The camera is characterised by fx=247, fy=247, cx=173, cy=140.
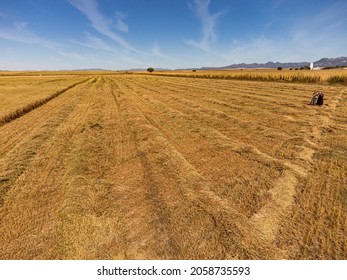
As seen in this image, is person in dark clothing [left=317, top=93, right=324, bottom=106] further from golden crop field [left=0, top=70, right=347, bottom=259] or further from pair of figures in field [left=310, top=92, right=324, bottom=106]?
golden crop field [left=0, top=70, right=347, bottom=259]

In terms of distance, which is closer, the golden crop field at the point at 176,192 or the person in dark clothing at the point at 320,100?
the golden crop field at the point at 176,192

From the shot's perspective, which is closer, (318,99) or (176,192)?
(176,192)

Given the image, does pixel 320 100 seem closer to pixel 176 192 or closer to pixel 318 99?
pixel 318 99

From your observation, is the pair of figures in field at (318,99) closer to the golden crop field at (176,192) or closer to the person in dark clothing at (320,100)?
the person in dark clothing at (320,100)

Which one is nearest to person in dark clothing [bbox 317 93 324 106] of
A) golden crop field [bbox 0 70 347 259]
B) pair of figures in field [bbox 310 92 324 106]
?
pair of figures in field [bbox 310 92 324 106]

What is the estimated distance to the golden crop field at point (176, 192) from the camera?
3.59 meters

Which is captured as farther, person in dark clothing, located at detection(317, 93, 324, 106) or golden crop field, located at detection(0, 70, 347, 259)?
person in dark clothing, located at detection(317, 93, 324, 106)

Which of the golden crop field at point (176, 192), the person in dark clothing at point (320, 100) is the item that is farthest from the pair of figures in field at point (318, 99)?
the golden crop field at point (176, 192)

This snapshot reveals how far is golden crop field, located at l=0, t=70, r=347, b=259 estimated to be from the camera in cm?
359

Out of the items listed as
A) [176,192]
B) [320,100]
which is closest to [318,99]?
[320,100]

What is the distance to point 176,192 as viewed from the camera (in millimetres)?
5047

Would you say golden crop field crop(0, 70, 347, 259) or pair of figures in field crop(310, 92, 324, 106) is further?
pair of figures in field crop(310, 92, 324, 106)

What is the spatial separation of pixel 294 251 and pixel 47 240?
3.61m
